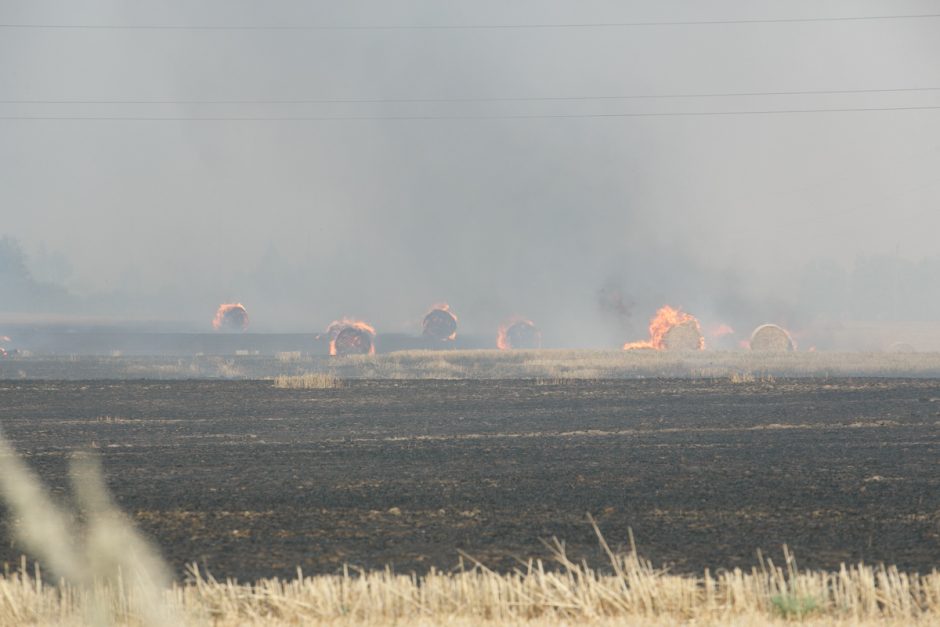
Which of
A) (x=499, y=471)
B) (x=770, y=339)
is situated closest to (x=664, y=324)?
(x=770, y=339)

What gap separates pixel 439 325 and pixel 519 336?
11076 mm

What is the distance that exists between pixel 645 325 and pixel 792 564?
370 feet

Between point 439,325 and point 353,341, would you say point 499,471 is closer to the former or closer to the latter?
point 353,341

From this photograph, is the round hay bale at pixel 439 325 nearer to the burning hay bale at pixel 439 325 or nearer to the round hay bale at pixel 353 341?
the burning hay bale at pixel 439 325

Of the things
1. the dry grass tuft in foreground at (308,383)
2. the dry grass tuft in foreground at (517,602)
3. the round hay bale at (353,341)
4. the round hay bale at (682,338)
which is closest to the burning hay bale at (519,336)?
the round hay bale at (353,341)

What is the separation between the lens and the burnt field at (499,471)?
48.6 ft

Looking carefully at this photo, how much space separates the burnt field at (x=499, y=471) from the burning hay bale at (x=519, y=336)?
64670 mm

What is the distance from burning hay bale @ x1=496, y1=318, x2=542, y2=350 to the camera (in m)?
104

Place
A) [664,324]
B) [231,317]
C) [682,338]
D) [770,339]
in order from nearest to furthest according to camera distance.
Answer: [682,338]
[664,324]
[770,339]
[231,317]

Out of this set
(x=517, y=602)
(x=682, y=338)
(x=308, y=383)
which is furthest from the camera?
(x=682, y=338)

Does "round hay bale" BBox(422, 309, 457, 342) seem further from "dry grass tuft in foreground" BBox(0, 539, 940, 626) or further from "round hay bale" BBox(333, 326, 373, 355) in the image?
"dry grass tuft in foreground" BBox(0, 539, 940, 626)

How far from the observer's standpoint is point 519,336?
105312 mm

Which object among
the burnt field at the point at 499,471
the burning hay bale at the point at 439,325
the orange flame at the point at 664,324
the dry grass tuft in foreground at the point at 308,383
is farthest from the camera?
the burning hay bale at the point at 439,325

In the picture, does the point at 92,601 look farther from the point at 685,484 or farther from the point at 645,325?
the point at 645,325
